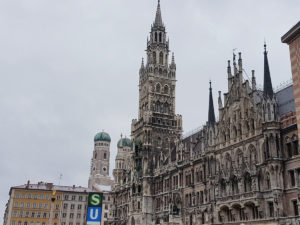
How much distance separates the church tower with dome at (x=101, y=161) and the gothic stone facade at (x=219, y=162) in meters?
92.0

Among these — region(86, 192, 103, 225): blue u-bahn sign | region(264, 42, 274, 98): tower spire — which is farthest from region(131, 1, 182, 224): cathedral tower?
region(86, 192, 103, 225): blue u-bahn sign

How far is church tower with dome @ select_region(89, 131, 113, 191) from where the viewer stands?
185 m

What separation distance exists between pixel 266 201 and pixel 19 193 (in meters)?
86.1

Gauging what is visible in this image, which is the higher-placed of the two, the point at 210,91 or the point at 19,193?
the point at 210,91

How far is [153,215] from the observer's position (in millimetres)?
77438

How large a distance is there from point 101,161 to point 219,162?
13676cm

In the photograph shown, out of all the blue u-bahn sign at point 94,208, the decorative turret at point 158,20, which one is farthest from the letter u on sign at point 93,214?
the decorative turret at point 158,20

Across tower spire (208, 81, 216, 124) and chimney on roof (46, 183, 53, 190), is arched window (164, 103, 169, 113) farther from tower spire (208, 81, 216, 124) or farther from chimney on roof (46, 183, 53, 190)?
chimney on roof (46, 183, 53, 190)

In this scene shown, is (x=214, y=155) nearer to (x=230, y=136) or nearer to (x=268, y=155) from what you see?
(x=230, y=136)

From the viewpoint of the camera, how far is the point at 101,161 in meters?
189

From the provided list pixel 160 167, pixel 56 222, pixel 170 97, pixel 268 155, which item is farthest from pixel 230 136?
pixel 56 222

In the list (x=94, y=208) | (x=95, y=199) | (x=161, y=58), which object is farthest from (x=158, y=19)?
(x=94, y=208)

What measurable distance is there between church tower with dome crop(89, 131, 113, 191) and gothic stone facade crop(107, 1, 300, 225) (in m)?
92.0

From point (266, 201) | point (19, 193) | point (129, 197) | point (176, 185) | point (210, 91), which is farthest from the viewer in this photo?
point (19, 193)
